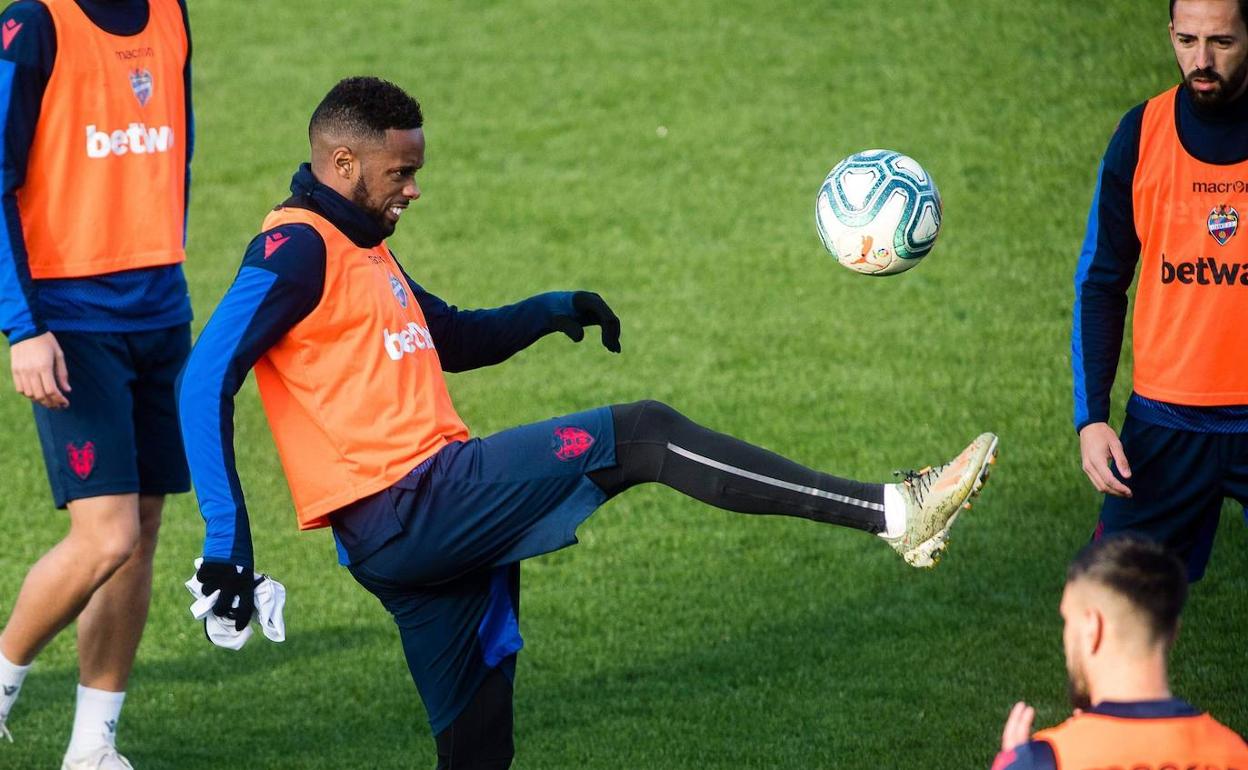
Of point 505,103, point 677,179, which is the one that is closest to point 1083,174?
point 677,179

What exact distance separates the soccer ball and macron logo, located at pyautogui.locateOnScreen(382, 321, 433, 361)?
4.77 feet

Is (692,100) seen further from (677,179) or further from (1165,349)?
(1165,349)

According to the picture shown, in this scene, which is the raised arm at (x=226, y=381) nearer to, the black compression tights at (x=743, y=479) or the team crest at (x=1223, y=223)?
the black compression tights at (x=743, y=479)

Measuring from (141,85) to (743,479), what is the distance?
2702 mm

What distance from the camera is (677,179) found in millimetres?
13227

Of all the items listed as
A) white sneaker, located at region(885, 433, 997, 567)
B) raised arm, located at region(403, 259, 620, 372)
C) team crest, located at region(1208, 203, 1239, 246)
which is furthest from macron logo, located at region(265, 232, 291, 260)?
team crest, located at region(1208, 203, 1239, 246)

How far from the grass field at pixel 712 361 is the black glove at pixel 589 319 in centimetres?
178

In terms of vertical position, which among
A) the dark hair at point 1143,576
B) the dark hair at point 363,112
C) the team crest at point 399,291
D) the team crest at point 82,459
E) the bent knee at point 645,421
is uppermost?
the dark hair at point 363,112

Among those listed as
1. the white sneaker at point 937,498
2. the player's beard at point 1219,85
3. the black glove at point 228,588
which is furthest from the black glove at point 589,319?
the player's beard at point 1219,85

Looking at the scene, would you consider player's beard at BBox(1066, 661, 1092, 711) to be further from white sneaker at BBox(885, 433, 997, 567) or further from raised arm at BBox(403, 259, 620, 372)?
raised arm at BBox(403, 259, 620, 372)

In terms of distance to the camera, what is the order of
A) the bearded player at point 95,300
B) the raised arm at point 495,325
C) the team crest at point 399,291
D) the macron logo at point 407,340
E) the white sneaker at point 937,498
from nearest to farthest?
the white sneaker at point 937,498
the macron logo at point 407,340
the team crest at point 399,291
the raised arm at point 495,325
the bearded player at point 95,300

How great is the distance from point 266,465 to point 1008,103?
717 centimetres

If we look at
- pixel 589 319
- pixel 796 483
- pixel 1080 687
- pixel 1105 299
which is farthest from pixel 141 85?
pixel 1080 687

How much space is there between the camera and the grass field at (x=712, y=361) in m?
6.63
